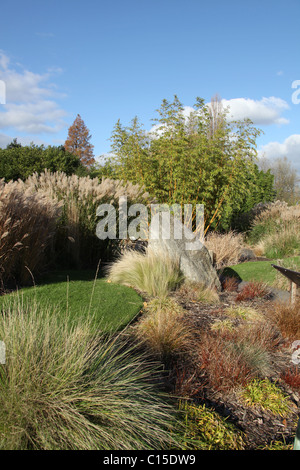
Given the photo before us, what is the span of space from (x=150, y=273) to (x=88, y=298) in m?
1.29

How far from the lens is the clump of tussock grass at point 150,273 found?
230 inches

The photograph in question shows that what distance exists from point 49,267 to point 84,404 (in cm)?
480

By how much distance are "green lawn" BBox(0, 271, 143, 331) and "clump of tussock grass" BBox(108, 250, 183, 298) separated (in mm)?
284

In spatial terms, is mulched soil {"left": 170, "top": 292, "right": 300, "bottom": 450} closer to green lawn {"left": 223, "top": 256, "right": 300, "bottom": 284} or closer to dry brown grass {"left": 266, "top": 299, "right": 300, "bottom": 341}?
dry brown grass {"left": 266, "top": 299, "right": 300, "bottom": 341}

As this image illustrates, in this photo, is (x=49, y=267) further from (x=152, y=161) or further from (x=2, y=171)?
(x=2, y=171)

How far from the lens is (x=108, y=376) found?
8.18ft

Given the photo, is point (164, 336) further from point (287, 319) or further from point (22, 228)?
point (22, 228)

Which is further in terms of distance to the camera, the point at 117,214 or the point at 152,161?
the point at 152,161

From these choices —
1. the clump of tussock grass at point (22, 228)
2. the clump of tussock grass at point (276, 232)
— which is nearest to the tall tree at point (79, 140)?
the clump of tussock grass at point (276, 232)

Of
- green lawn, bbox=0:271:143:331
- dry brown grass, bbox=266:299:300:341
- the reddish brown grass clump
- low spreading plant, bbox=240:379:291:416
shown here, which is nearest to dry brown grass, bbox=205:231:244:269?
the reddish brown grass clump

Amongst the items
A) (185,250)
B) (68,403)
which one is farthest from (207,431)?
(185,250)

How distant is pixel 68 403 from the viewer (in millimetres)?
2248

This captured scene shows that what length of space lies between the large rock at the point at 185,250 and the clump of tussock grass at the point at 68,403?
3902mm

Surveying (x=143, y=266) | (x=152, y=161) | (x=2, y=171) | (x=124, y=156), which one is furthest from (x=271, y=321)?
(x=2, y=171)
